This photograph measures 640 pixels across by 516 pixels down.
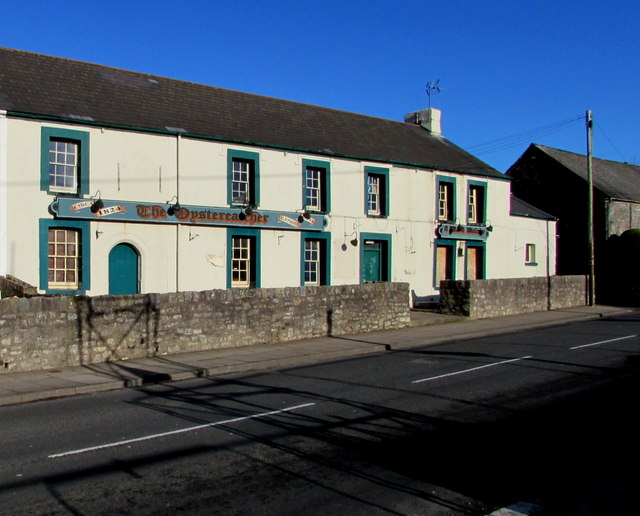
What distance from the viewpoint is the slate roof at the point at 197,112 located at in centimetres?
1880

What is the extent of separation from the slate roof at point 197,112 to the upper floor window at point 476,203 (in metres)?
0.79

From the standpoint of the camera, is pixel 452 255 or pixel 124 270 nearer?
pixel 124 270

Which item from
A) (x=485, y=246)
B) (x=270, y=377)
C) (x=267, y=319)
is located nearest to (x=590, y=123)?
(x=485, y=246)

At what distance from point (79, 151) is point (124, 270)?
12.1 feet

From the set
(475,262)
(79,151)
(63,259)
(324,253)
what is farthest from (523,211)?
(63,259)

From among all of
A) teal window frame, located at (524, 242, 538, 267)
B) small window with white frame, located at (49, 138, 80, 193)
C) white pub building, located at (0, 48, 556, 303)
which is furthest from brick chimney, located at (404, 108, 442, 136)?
small window with white frame, located at (49, 138, 80, 193)

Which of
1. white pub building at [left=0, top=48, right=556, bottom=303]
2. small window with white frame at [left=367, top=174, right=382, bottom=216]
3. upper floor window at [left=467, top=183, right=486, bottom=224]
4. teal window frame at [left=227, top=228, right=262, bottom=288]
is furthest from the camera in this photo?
upper floor window at [left=467, top=183, right=486, bottom=224]

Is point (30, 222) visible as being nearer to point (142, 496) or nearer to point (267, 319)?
point (267, 319)

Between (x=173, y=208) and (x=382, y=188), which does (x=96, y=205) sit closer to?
(x=173, y=208)

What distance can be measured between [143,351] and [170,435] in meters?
6.85

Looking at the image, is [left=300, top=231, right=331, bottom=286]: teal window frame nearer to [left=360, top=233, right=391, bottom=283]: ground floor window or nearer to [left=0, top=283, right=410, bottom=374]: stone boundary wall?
[left=360, top=233, right=391, bottom=283]: ground floor window

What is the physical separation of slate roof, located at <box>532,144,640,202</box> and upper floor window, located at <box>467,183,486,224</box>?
9.53 m

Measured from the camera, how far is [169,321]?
1497 cm

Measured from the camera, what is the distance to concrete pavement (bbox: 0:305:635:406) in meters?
11.4
